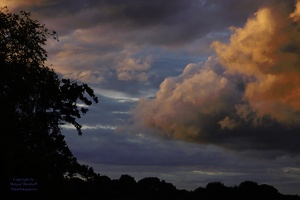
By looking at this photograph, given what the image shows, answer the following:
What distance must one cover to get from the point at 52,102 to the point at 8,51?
6241mm

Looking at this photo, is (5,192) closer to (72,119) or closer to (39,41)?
(72,119)

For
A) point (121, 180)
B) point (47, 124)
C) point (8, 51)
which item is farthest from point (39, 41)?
point (121, 180)

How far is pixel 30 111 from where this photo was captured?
45.0m

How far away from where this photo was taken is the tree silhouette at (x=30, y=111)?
137 feet

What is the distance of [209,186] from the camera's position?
198875mm

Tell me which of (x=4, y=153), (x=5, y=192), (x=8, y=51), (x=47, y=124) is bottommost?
(x=5, y=192)

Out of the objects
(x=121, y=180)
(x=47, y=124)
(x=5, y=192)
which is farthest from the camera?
(x=121, y=180)

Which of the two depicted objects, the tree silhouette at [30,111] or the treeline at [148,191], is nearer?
the tree silhouette at [30,111]

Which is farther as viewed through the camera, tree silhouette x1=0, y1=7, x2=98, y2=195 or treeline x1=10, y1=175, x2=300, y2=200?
treeline x1=10, y1=175, x2=300, y2=200

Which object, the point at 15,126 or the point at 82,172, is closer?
the point at 15,126

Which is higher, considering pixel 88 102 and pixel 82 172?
pixel 88 102

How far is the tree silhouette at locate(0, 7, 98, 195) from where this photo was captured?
4172cm

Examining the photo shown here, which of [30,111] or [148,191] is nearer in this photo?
[30,111]

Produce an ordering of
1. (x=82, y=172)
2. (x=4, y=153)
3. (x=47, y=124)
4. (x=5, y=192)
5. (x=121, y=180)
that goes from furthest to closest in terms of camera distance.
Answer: (x=121, y=180) < (x=82, y=172) < (x=47, y=124) < (x=5, y=192) < (x=4, y=153)
